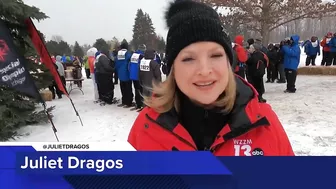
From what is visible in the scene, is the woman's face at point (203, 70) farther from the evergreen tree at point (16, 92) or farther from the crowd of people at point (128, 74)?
the crowd of people at point (128, 74)

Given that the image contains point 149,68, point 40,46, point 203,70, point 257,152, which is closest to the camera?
point 203,70

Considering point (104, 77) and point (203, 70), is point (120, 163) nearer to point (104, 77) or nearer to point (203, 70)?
point (203, 70)

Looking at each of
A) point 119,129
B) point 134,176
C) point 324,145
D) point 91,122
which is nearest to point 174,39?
point 134,176

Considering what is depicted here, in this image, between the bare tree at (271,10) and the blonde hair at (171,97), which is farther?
the bare tree at (271,10)

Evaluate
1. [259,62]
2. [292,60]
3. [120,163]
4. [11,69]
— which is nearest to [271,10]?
[292,60]

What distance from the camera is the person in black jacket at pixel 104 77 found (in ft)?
28.7

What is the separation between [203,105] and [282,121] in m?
5.37

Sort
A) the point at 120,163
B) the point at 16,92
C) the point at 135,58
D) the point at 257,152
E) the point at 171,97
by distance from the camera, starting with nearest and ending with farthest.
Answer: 1. the point at 120,163
2. the point at 257,152
3. the point at 171,97
4. the point at 16,92
5. the point at 135,58

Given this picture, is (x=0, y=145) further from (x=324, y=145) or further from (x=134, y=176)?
(x=324, y=145)

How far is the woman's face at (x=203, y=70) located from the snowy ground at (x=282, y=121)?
148 inches

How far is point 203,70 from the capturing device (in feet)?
3.52

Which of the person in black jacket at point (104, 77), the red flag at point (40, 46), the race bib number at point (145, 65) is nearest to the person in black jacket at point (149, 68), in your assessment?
the race bib number at point (145, 65)

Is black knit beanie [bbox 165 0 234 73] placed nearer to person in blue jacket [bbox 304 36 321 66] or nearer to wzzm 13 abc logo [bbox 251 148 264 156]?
wzzm 13 abc logo [bbox 251 148 264 156]

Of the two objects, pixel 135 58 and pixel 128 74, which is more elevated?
pixel 135 58
